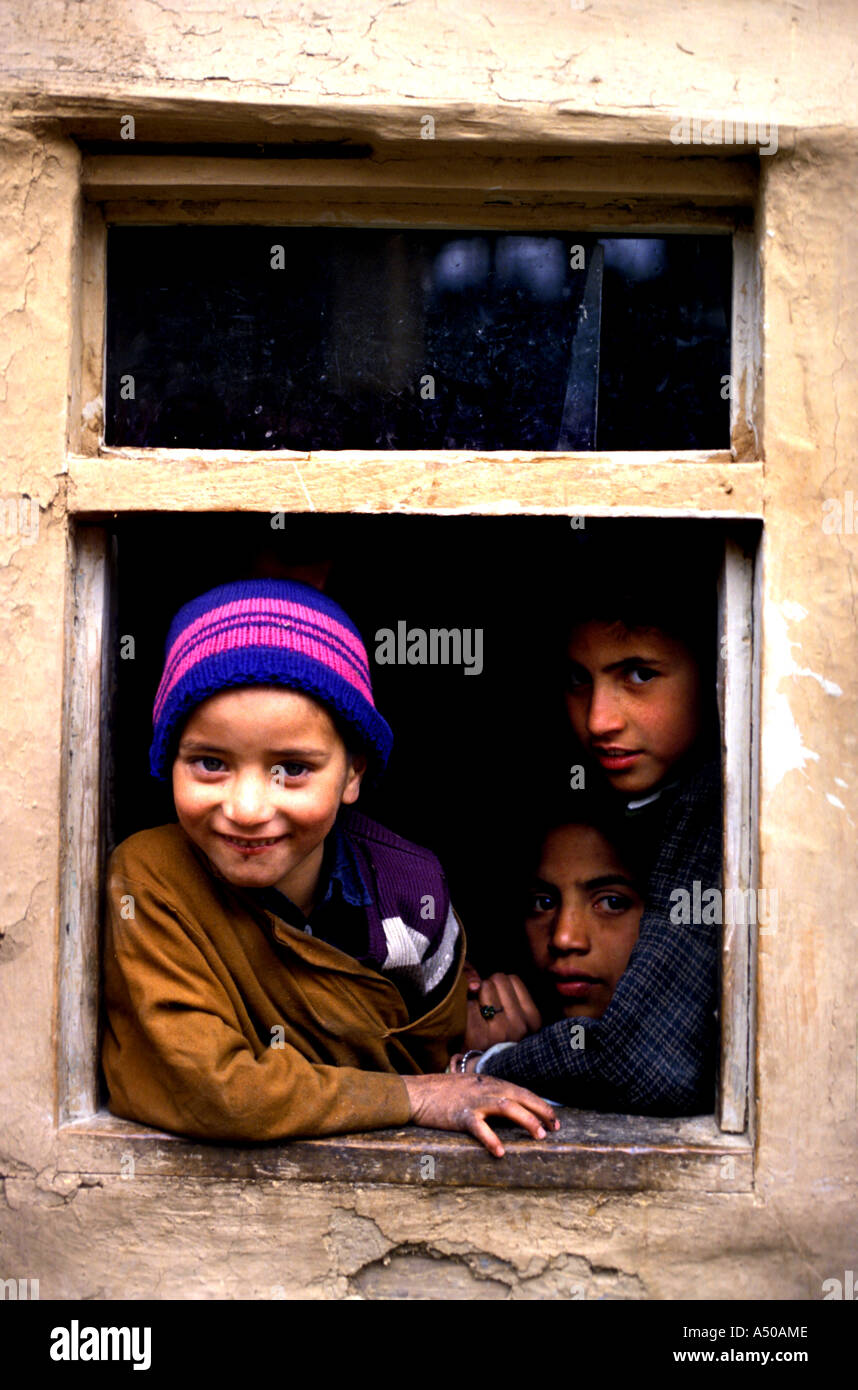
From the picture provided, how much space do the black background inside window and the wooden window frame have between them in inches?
3.6

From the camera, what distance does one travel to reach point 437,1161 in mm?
2273

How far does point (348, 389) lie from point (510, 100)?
61cm

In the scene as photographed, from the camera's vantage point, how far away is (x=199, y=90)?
7.42ft

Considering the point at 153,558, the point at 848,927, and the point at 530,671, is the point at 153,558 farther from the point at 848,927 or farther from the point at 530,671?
the point at 848,927

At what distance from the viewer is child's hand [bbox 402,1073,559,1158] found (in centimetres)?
231

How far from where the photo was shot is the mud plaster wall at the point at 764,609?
226 centimetres

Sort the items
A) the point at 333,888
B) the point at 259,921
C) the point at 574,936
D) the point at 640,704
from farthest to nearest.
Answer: the point at 574,936 → the point at 640,704 → the point at 333,888 → the point at 259,921

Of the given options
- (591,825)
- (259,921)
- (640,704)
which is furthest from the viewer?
(591,825)

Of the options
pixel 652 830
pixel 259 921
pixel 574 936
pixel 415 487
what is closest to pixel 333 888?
pixel 259 921

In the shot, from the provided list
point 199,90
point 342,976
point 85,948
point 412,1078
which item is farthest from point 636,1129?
point 199,90

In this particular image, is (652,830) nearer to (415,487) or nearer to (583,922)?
(583,922)

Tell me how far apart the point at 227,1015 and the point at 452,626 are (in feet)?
5.72

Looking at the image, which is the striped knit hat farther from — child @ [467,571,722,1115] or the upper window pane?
A: child @ [467,571,722,1115]

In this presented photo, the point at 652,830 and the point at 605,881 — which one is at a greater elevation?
the point at 652,830
